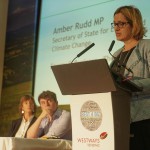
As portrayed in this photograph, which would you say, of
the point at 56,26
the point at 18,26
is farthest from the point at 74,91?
the point at 18,26

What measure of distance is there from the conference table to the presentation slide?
2.83ft

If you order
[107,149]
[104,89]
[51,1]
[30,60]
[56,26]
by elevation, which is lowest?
[107,149]

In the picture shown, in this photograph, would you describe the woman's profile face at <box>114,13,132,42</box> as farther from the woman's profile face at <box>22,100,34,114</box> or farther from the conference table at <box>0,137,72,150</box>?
the woman's profile face at <box>22,100,34,114</box>

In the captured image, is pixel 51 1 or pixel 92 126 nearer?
pixel 92 126

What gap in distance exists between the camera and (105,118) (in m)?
2.03

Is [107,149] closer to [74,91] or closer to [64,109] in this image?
[74,91]

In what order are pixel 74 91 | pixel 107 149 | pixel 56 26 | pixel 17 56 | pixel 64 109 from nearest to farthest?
pixel 107 149 < pixel 74 91 < pixel 64 109 < pixel 56 26 < pixel 17 56

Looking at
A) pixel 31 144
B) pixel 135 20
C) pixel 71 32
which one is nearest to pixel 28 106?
pixel 71 32

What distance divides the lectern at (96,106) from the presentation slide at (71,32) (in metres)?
1.17

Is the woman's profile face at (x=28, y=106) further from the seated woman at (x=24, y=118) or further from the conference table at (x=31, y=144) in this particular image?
the conference table at (x=31, y=144)

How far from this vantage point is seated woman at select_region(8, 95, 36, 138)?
150 inches

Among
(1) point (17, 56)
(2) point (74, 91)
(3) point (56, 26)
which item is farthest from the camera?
(1) point (17, 56)

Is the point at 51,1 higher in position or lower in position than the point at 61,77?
higher

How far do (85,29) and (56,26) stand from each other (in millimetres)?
467
